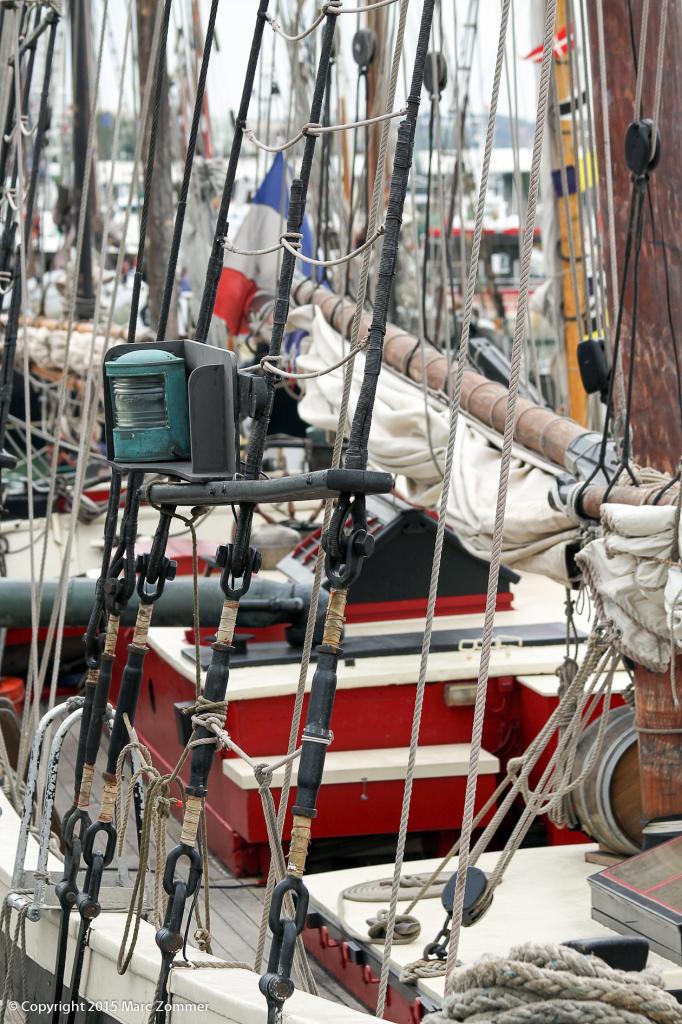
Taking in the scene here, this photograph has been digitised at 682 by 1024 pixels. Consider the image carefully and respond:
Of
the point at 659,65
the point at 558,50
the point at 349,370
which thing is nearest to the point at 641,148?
the point at 659,65

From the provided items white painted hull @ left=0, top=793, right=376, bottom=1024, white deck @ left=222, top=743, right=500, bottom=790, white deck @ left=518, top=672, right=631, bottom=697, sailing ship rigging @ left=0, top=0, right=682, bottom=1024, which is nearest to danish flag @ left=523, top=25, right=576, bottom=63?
sailing ship rigging @ left=0, top=0, right=682, bottom=1024

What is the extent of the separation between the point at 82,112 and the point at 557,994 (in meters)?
12.3

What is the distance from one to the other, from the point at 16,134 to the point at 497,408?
6.83ft

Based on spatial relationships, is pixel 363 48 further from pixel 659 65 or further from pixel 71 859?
pixel 71 859

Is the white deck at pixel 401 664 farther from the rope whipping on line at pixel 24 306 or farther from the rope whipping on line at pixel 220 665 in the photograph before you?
the rope whipping on line at pixel 220 665

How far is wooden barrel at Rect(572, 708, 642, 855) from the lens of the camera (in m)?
4.32

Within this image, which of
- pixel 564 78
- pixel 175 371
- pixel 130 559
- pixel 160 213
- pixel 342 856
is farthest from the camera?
pixel 160 213

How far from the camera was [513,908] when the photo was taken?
4.02 meters

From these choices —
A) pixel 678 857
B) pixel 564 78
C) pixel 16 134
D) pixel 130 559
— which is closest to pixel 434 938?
pixel 678 857

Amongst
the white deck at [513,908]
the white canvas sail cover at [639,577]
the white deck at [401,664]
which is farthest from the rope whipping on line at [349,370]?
the white deck at [401,664]

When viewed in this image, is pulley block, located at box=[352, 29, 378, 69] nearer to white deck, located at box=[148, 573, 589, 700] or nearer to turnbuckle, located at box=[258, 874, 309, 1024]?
white deck, located at box=[148, 573, 589, 700]

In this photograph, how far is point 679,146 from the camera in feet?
14.1

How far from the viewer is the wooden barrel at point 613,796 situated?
4.32 meters

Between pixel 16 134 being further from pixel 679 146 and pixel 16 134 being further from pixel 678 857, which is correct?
pixel 678 857
